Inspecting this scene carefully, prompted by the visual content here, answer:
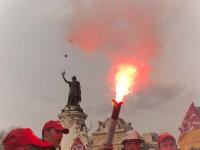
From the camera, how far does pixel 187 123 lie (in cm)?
2994

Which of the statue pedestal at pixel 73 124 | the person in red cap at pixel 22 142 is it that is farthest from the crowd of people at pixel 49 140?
the statue pedestal at pixel 73 124

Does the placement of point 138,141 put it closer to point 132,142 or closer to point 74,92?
point 132,142

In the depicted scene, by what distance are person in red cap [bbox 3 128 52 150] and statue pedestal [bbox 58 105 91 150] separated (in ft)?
84.1

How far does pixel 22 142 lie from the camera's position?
4.35 meters

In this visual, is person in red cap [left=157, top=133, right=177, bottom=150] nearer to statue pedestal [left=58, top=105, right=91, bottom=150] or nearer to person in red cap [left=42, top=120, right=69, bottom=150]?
person in red cap [left=42, top=120, right=69, bottom=150]

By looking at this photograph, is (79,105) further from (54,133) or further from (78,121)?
(54,133)

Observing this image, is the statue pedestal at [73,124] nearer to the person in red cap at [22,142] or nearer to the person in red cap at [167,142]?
the person in red cap at [167,142]

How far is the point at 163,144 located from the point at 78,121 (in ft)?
77.5

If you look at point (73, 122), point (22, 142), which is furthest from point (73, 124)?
point (22, 142)

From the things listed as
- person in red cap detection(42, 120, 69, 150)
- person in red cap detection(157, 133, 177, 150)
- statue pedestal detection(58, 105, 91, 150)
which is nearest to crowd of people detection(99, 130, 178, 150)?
person in red cap detection(157, 133, 177, 150)

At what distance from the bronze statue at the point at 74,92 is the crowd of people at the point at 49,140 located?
81.8 feet

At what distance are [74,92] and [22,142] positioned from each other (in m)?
29.0

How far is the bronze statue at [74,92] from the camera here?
32.7m

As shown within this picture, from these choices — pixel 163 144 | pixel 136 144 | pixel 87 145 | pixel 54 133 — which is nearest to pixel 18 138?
pixel 54 133
